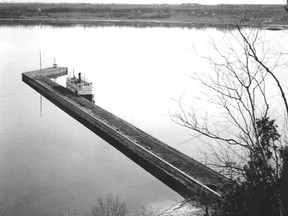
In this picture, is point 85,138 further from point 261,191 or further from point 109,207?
point 261,191

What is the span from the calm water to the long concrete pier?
560 mm

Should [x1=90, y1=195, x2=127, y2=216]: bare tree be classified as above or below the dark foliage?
below

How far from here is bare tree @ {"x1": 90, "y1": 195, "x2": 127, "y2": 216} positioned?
15.6 metres

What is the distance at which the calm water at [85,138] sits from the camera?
18.1 meters

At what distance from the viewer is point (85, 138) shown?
27172mm

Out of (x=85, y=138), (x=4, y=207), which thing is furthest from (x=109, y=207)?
(x=85, y=138)

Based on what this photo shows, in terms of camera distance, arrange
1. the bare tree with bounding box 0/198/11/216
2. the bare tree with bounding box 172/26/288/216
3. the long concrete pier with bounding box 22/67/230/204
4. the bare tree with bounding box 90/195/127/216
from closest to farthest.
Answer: the bare tree with bounding box 172/26/288/216 → the bare tree with bounding box 90/195/127/216 → the bare tree with bounding box 0/198/11/216 → the long concrete pier with bounding box 22/67/230/204

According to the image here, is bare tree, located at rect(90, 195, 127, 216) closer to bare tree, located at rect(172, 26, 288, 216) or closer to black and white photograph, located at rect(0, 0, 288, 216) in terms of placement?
black and white photograph, located at rect(0, 0, 288, 216)

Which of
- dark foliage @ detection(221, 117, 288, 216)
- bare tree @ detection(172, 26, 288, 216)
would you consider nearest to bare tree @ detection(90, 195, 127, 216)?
bare tree @ detection(172, 26, 288, 216)

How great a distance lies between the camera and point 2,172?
68.3 feet

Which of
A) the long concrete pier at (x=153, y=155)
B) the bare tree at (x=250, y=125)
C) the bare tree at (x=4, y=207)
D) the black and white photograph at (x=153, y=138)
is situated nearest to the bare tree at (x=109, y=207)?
the black and white photograph at (x=153, y=138)

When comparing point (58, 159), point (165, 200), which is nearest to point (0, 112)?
point (58, 159)

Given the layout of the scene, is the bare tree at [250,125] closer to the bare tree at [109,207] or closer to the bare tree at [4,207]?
the bare tree at [109,207]

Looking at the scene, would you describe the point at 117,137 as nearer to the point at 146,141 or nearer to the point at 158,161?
the point at 146,141
